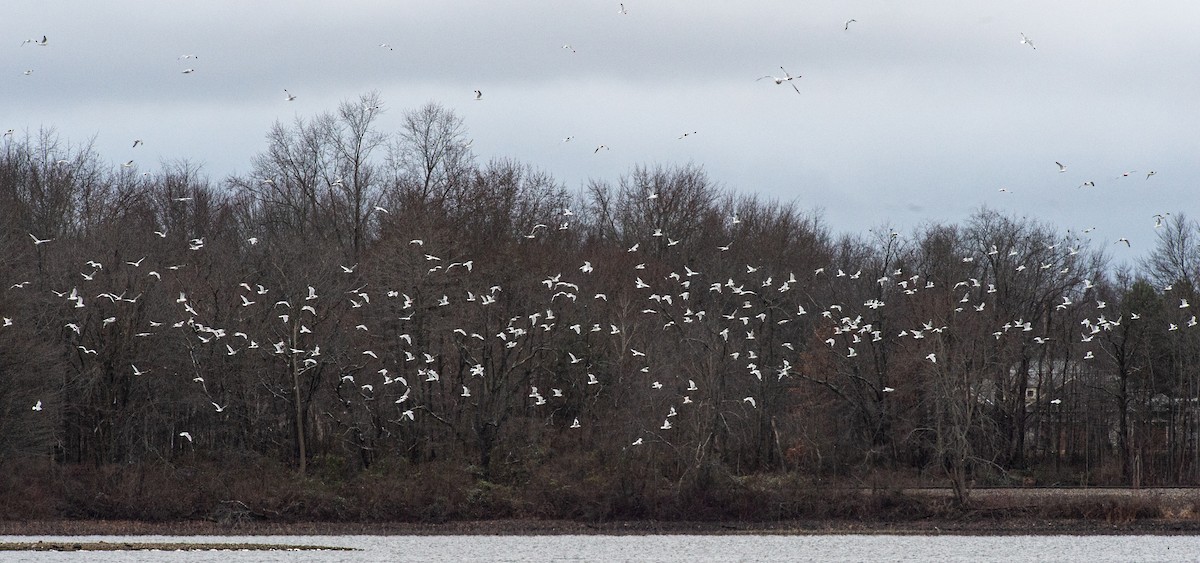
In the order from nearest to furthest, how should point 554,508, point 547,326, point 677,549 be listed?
point 677,549 < point 554,508 < point 547,326

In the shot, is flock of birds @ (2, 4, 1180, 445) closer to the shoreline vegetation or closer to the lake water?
the shoreline vegetation

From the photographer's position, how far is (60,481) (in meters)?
47.7

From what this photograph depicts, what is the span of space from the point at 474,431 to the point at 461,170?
2214 cm

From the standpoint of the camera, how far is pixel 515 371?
183 ft

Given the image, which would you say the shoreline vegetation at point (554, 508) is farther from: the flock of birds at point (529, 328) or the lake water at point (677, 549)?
the flock of birds at point (529, 328)

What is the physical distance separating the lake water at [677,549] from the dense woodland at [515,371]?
590 cm

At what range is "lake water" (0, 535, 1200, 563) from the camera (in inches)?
1395

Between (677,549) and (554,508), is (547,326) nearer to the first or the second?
(554,508)

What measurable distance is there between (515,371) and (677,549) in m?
18.2

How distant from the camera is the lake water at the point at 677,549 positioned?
35438 millimetres

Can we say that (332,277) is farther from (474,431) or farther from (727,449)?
(727,449)

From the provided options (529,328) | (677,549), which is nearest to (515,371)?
(529,328)

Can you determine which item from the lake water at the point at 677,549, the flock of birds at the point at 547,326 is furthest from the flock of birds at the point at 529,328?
the lake water at the point at 677,549

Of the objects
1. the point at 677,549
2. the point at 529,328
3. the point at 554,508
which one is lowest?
the point at 677,549
